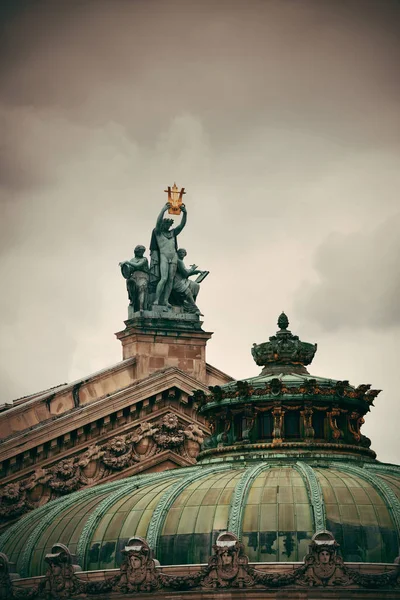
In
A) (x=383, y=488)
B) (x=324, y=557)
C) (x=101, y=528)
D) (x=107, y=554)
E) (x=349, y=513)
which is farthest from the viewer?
(x=101, y=528)

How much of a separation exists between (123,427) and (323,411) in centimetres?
2466

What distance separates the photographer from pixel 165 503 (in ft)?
216

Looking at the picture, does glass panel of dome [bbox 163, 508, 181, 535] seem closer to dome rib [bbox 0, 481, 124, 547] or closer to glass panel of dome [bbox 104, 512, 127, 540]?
glass panel of dome [bbox 104, 512, 127, 540]

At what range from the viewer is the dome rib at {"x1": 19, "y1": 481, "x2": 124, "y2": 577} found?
223ft

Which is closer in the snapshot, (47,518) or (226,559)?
(226,559)

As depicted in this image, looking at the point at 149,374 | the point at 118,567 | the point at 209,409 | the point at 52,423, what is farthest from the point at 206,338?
the point at 118,567

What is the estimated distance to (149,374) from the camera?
9681cm

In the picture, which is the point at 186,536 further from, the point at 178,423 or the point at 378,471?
the point at 178,423

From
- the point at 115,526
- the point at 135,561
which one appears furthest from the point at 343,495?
the point at 115,526

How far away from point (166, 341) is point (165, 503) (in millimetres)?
32724

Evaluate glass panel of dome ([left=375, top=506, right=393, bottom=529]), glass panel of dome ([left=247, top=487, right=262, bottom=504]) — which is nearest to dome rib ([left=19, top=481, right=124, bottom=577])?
glass panel of dome ([left=247, top=487, right=262, bottom=504])

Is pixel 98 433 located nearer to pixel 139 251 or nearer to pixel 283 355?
pixel 139 251

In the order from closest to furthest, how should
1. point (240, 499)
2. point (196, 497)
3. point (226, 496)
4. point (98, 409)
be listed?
point (240, 499)
point (226, 496)
point (196, 497)
point (98, 409)

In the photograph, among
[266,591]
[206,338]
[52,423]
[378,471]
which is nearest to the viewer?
[266,591]
